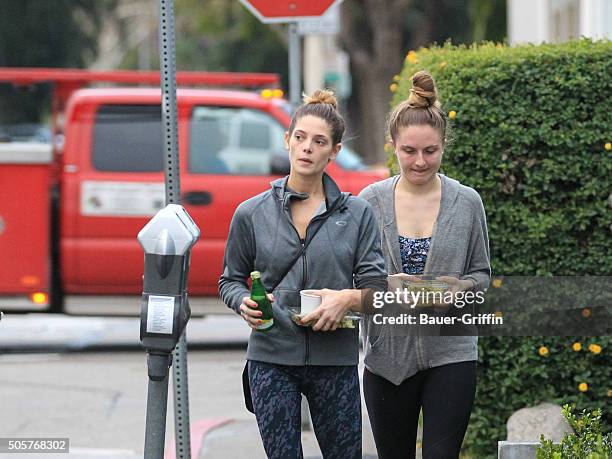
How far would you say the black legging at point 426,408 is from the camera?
415 cm

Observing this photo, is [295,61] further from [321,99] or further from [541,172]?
[321,99]

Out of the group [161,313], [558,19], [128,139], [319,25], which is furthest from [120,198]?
[558,19]

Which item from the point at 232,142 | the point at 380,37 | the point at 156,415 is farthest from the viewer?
the point at 380,37

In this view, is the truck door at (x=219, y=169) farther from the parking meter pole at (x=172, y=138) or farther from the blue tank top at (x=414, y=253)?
the blue tank top at (x=414, y=253)

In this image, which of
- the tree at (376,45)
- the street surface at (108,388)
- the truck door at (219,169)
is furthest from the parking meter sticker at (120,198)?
the tree at (376,45)

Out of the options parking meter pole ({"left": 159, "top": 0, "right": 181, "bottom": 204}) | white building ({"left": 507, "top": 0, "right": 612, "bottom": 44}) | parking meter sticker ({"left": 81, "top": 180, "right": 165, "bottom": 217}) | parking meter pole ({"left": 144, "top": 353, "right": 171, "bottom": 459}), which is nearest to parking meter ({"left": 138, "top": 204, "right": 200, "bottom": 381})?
parking meter pole ({"left": 144, "top": 353, "right": 171, "bottom": 459})

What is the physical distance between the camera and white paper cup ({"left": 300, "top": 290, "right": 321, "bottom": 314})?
387 centimetres

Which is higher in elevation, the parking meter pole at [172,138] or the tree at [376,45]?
the tree at [376,45]

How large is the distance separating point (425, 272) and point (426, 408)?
47cm

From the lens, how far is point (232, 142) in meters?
10.3

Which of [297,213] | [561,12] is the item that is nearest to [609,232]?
[297,213]

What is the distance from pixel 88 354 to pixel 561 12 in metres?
7.74

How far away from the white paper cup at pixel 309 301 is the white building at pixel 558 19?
8786 millimetres

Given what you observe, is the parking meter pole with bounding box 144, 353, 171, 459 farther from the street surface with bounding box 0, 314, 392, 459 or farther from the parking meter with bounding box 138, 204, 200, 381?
the street surface with bounding box 0, 314, 392, 459
